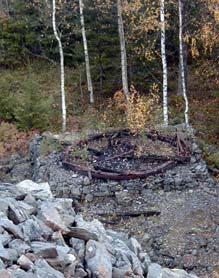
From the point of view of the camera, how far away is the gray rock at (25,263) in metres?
7.27

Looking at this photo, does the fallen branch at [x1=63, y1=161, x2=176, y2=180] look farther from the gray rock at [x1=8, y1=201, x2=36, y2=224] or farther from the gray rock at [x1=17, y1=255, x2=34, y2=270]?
the gray rock at [x1=17, y1=255, x2=34, y2=270]

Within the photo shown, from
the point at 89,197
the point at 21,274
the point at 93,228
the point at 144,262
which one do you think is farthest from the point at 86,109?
the point at 21,274

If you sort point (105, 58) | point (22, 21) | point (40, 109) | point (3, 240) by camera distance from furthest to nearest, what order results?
point (22, 21) → point (105, 58) → point (40, 109) → point (3, 240)

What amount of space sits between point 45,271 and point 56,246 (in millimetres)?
788

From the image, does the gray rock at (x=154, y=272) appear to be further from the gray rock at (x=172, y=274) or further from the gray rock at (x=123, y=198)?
the gray rock at (x=123, y=198)

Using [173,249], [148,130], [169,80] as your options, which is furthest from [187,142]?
[169,80]

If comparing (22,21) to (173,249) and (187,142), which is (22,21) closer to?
(187,142)

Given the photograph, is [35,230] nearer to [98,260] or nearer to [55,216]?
[55,216]

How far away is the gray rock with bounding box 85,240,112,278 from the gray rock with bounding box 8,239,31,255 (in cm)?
107

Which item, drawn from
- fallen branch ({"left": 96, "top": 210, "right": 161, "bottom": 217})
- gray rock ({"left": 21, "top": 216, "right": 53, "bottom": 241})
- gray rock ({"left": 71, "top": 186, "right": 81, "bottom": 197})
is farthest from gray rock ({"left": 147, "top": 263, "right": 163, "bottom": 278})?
gray rock ({"left": 71, "top": 186, "right": 81, "bottom": 197})

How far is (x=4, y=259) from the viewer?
7242 mm

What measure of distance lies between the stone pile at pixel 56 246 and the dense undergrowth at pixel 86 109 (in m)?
7.77

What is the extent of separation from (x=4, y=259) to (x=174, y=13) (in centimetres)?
1826

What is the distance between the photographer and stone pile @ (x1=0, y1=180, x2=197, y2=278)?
7469 mm
